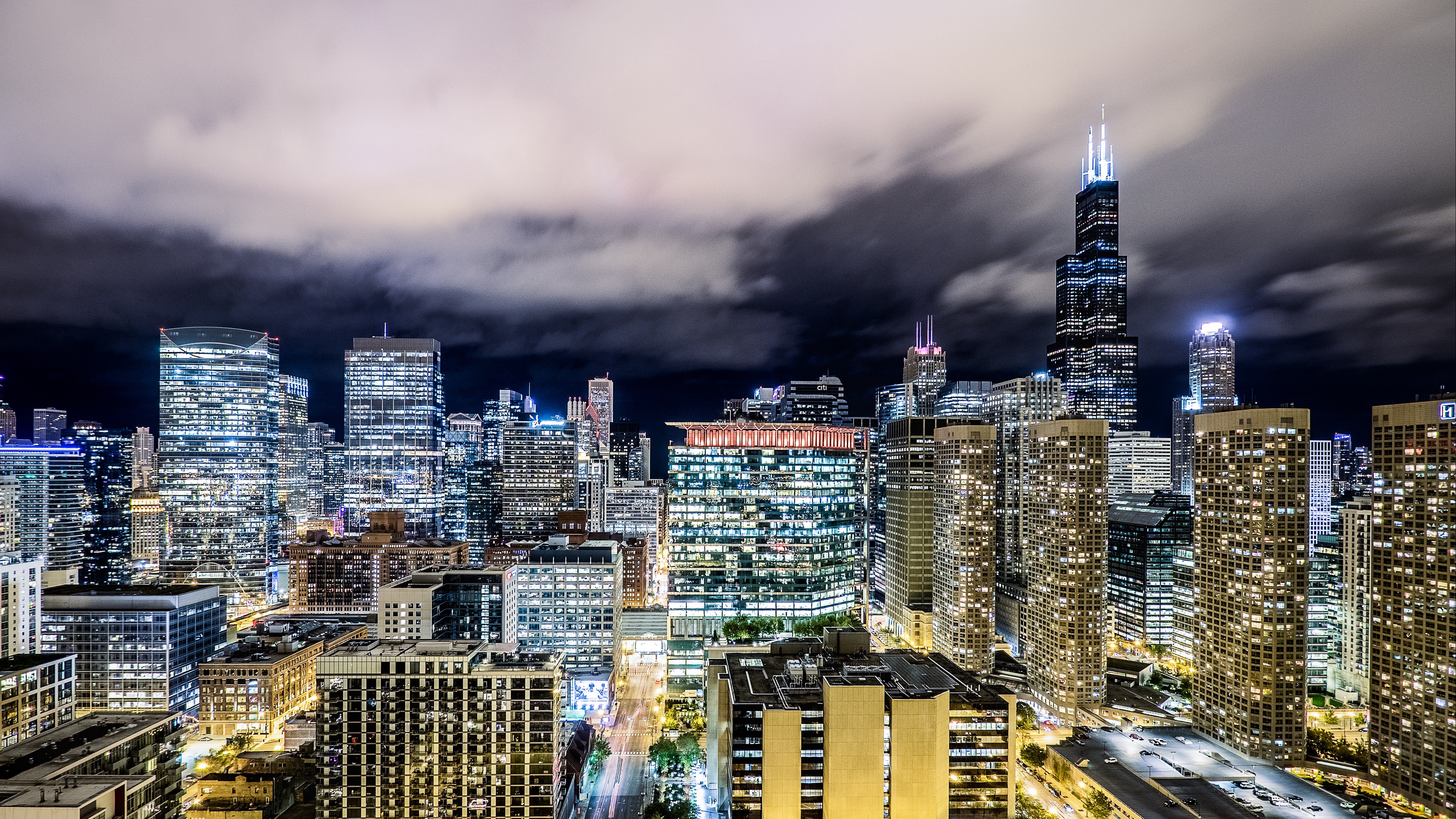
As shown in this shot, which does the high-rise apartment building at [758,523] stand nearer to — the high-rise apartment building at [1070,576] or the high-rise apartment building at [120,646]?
the high-rise apartment building at [1070,576]

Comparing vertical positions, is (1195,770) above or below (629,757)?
above

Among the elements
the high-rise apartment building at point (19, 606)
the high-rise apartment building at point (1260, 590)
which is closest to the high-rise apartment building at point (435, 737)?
the high-rise apartment building at point (19, 606)

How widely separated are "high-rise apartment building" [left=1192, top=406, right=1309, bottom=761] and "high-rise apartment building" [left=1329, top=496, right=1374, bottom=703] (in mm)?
28322

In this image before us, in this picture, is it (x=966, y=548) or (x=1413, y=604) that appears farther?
(x=966, y=548)

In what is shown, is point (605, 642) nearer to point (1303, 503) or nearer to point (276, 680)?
point (276, 680)

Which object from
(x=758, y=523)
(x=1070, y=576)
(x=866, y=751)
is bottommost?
(x=866, y=751)

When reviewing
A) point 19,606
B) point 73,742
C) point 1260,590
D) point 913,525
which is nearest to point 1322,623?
point 1260,590

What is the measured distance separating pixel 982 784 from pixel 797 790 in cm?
2012

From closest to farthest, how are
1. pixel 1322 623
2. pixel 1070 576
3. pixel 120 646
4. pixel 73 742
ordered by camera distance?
pixel 73 742, pixel 1070 576, pixel 120 646, pixel 1322 623

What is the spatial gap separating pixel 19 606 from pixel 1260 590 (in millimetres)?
167925

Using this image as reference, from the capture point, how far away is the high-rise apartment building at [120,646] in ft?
384

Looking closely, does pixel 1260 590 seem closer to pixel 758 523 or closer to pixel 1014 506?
pixel 758 523

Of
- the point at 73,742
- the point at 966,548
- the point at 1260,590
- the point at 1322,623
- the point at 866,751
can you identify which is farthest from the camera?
the point at 966,548

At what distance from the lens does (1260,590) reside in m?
96.7
